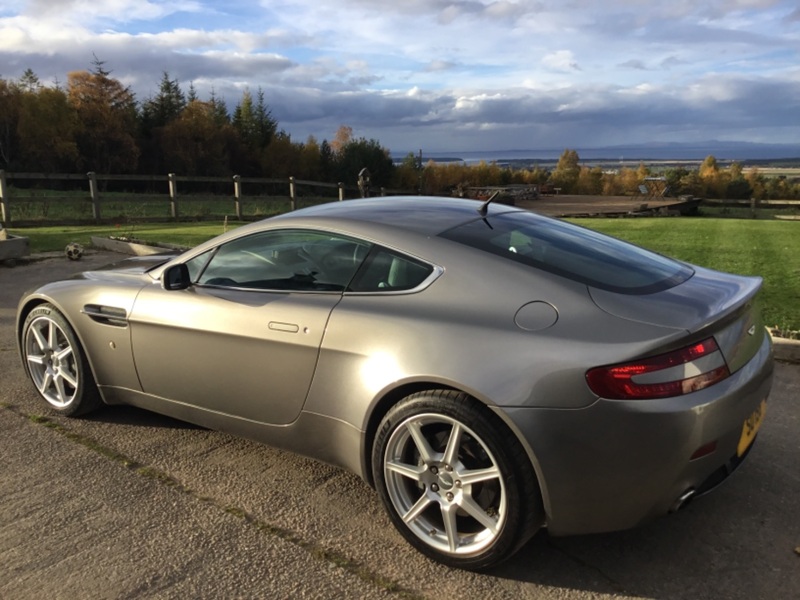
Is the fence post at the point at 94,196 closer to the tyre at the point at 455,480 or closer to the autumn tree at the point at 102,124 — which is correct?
the tyre at the point at 455,480

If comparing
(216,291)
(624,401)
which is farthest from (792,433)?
(216,291)

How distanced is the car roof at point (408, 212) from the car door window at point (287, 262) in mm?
137

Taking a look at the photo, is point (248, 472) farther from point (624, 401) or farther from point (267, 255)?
point (624, 401)

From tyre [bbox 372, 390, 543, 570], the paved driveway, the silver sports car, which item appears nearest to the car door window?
the silver sports car

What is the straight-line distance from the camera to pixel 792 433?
12.8ft

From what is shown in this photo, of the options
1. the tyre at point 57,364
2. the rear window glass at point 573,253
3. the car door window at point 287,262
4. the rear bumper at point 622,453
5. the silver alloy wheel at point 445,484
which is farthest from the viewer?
the tyre at point 57,364

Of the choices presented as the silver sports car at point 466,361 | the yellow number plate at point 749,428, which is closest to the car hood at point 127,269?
the silver sports car at point 466,361

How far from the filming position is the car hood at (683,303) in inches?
98.4

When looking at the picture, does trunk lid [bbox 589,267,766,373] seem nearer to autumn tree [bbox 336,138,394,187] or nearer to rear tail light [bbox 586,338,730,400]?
rear tail light [bbox 586,338,730,400]

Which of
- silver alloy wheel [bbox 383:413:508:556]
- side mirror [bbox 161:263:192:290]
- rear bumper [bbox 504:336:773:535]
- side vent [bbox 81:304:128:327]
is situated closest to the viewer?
rear bumper [bbox 504:336:773:535]

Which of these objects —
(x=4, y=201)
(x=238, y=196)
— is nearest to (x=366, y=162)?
(x=238, y=196)

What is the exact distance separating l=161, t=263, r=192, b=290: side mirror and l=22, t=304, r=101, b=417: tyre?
0.92 metres

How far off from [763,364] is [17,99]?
5446cm

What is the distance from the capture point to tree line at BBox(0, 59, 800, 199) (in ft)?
154
